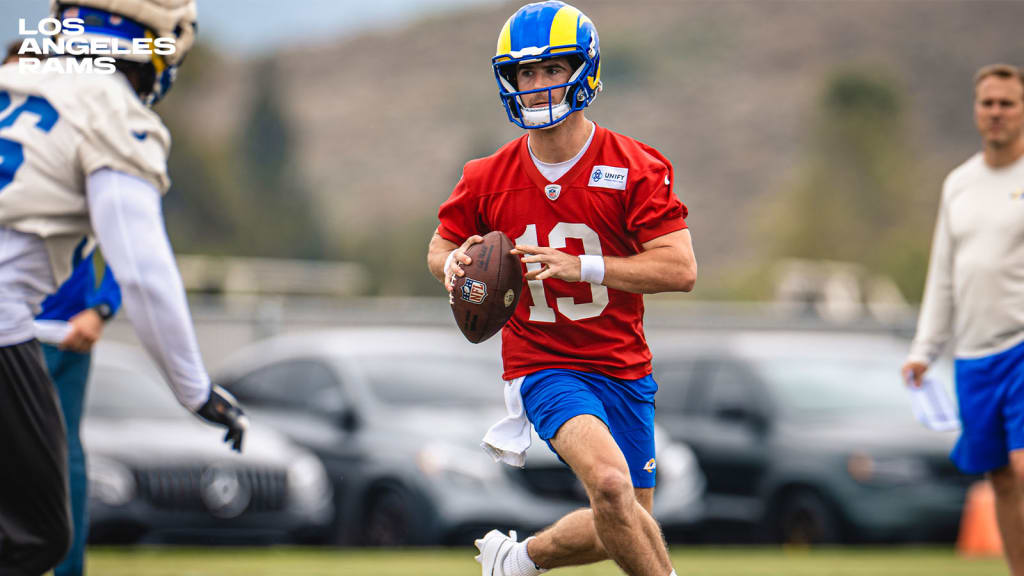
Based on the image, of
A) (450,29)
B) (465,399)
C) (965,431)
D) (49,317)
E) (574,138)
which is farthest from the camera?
(450,29)

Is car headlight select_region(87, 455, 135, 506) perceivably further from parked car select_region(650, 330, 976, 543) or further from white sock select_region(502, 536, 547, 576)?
white sock select_region(502, 536, 547, 576)

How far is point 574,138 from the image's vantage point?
18.2ft

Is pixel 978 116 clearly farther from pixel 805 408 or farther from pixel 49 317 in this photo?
pixel 805 408

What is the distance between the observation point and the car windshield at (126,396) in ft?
38.2

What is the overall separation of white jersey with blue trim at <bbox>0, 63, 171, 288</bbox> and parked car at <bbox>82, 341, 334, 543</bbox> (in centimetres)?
714

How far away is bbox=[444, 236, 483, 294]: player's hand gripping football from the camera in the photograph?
531cm

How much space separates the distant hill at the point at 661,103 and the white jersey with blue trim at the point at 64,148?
8598 cm

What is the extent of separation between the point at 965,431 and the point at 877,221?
9026 centimetres

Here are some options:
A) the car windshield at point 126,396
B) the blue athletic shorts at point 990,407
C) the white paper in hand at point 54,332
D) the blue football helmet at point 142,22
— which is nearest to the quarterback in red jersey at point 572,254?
the blue football helmet at point 142,22

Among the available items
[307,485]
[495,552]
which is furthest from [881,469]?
[495,552]

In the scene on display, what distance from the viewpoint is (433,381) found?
40.1 feet

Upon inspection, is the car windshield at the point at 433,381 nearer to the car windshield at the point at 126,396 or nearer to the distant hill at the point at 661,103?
the car windshield at the point at 126,396

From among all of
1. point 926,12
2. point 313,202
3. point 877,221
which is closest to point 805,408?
point 877,221

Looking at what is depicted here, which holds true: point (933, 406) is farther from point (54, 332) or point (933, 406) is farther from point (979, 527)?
point (979, 527)
